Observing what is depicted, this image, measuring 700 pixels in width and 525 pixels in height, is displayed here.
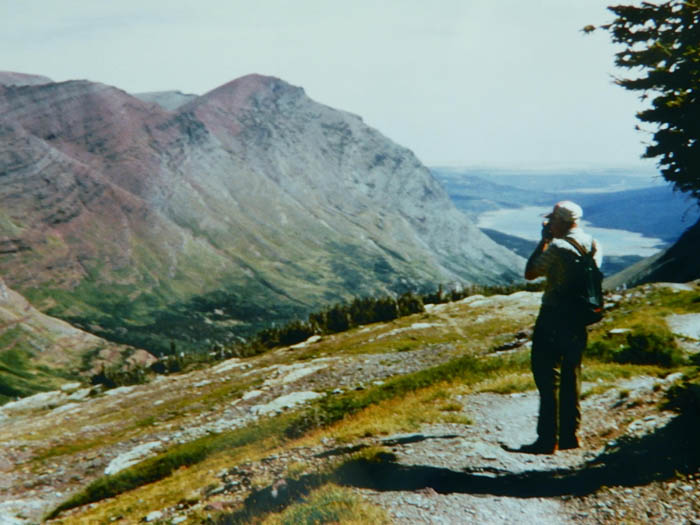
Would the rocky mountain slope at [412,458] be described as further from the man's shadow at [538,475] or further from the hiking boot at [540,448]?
the hiking boot at [540,448]

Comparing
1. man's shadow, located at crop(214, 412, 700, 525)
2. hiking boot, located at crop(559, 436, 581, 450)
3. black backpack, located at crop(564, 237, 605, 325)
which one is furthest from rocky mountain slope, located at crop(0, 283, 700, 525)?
black backpack, located at crop(564, 237, 605, 325)

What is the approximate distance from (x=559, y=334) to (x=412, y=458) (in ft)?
11.2

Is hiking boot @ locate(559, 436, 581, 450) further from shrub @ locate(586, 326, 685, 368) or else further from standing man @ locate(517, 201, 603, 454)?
shrub @ locate(586, 326, 685, 368)

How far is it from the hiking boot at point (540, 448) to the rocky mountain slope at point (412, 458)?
0.75 ft

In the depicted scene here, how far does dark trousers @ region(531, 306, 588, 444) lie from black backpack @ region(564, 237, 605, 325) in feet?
0.73

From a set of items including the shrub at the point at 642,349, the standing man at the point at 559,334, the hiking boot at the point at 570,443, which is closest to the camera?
the standing man at the point at 559,334

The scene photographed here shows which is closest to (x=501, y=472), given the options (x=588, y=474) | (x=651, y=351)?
(x=588, y=474)

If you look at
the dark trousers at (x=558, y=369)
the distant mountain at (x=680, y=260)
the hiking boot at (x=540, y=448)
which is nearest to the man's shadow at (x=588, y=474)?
the hiking boot at (x=540, y=448)

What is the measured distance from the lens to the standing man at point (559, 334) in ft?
27.7

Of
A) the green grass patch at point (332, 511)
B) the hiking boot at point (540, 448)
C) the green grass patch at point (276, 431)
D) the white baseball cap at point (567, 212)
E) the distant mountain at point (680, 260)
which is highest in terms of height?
the white baseball cap at point (567, 212)

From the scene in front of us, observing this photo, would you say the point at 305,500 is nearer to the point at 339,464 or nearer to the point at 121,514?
the point at 339,464

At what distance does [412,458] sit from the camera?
350 inches

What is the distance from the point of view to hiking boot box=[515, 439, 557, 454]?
8.59m

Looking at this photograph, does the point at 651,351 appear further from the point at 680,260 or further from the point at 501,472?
the point at 680,260
